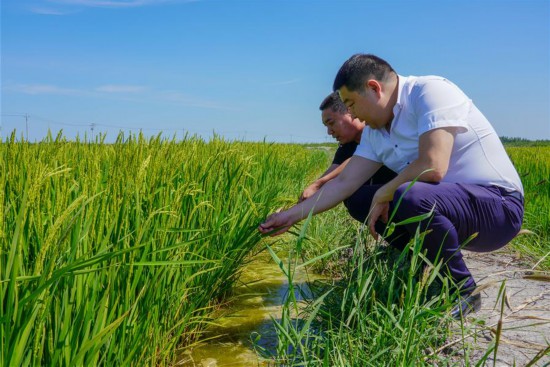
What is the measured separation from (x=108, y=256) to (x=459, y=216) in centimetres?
172

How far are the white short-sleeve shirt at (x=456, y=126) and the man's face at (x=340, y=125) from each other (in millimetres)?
955

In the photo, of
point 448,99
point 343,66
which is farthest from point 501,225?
point 343,66

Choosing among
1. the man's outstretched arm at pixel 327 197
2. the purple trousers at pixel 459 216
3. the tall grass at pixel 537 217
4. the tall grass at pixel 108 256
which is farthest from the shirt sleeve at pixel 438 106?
the tall grass at pixel 537 217

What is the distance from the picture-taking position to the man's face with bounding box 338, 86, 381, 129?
2443 mm

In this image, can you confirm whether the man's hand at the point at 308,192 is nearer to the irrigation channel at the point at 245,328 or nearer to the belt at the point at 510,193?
the irrigation channel at the point at 245,328

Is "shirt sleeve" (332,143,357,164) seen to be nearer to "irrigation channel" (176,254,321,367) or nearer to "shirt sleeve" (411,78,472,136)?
"irrigation channel" (176,254,321,367)

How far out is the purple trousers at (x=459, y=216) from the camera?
87.7 inches

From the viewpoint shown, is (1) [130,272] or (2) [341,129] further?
(2) [341,129]

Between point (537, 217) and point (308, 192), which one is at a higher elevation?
point (308, 192)

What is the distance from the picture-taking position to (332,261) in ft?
11.1

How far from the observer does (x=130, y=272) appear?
137 centimetres

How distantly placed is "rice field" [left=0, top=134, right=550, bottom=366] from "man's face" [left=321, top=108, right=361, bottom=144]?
0.74 meters

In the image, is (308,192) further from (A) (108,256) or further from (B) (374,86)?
(A) (108,256)

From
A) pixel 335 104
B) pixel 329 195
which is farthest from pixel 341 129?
pixel 329 195
